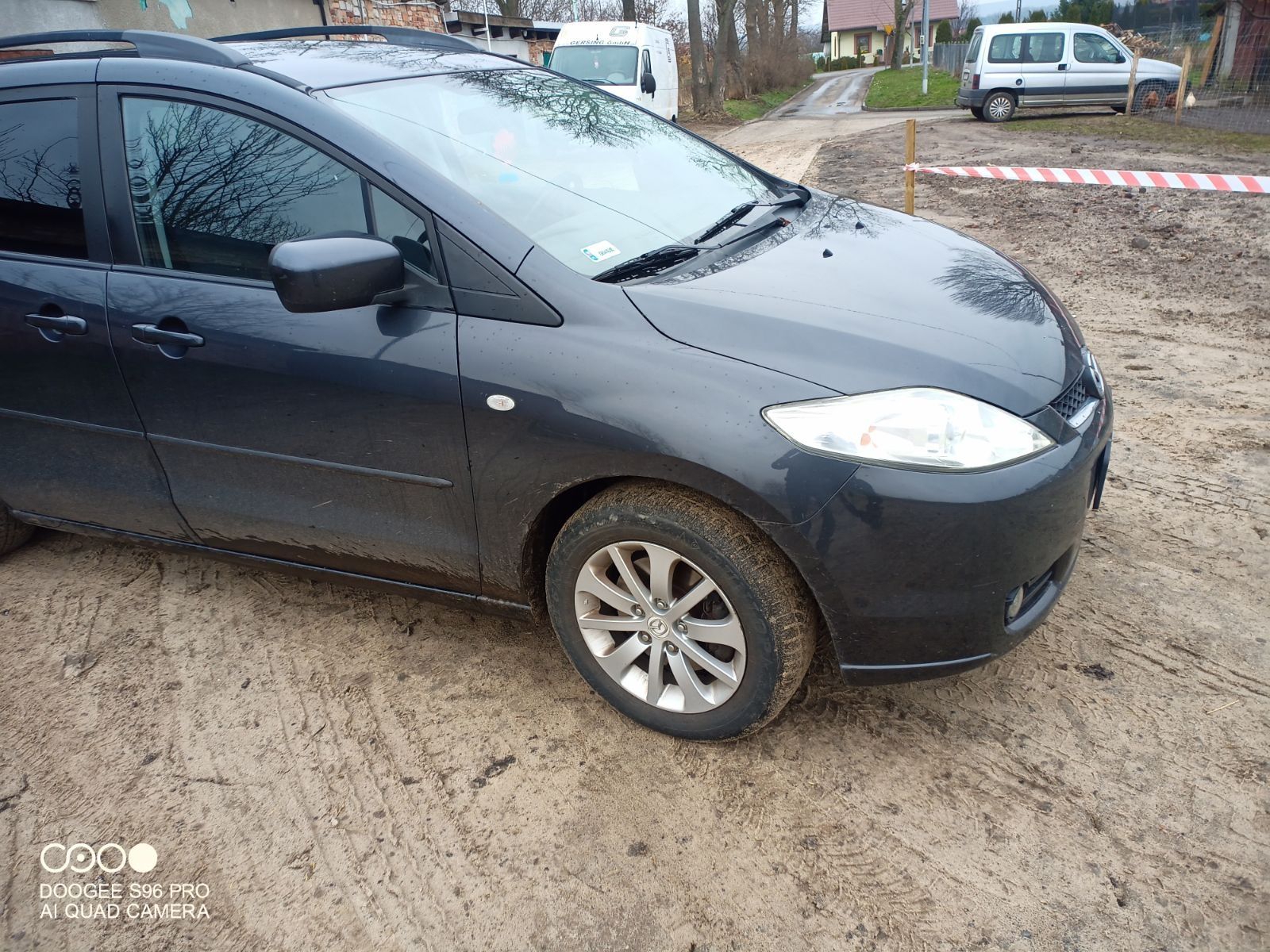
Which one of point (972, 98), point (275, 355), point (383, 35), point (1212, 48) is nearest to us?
point (275, 355)

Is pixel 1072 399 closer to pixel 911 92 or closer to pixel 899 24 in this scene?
pixel 911 92

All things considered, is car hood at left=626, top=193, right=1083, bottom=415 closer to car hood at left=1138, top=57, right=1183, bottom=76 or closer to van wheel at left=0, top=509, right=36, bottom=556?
van wheel at left=0, top=509, right=36, bottom=556

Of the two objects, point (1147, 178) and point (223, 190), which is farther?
point (1147, 178)

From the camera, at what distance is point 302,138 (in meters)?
2.54

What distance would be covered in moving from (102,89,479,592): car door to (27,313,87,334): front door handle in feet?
0.50

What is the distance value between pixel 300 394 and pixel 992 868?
2.20 meters

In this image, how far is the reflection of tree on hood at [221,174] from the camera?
8.48 ft

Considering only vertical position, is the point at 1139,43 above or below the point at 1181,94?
above

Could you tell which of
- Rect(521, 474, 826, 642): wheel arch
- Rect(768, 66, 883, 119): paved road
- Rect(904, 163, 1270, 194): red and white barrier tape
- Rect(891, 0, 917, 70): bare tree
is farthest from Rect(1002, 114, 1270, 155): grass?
Rect(891, 0, 917, 70): bare tree

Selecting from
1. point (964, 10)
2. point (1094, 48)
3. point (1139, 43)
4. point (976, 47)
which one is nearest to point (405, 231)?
point (1094, 48)

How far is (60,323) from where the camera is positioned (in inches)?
112

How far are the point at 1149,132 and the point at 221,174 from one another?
17135 millimetres

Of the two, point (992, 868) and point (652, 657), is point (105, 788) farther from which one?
point (992, 868)

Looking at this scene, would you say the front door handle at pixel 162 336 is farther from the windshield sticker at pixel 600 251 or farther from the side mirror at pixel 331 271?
the windshield sticker at pixel 600 251
